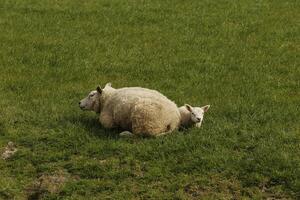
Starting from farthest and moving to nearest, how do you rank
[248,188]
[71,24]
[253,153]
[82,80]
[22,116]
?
[71,24] < [82,80] < [22,116] < [253,153] < [248,188]

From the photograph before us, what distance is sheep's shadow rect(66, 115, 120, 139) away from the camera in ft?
36.3

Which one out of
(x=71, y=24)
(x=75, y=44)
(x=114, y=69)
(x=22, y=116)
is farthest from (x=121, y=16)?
(x=22, y=116)

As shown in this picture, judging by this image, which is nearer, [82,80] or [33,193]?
[33,193]

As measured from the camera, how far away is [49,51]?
16.5 metres

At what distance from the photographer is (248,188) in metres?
9.27

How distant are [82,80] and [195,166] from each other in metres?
5.36

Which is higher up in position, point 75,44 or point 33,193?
point 75,44

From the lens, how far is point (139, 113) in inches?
415

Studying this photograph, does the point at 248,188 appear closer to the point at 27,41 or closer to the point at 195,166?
the point at 195,166

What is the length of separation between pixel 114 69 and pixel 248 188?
6733mm

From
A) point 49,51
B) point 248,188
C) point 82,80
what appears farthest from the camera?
point 49,51

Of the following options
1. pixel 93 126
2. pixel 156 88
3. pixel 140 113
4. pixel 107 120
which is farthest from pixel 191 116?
pixel 156 88

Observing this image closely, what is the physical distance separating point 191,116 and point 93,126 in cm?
185

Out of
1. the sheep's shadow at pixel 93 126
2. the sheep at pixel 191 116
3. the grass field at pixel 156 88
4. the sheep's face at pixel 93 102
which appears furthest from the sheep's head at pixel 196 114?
the sheep's face at pixel 93 102
